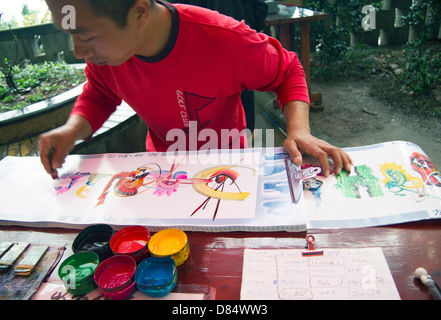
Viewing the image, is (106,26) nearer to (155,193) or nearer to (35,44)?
(155,193)

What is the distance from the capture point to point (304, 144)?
99 cm

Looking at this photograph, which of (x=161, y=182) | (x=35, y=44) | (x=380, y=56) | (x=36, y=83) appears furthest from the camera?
(x=380, y=56)

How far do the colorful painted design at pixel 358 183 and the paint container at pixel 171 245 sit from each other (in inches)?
16.2

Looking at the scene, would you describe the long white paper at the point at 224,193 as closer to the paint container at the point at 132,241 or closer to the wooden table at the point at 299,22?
the paint container at the point at 132,241

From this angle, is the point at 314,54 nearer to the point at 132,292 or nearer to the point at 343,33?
the point at 343,33

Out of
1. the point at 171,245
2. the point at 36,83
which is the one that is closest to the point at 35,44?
the point at 36,83

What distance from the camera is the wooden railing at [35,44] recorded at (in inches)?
118

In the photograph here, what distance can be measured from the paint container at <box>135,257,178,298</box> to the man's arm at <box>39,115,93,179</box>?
59cm

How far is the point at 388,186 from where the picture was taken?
835mm

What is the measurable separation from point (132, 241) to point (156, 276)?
125mm

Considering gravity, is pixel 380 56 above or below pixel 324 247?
below
